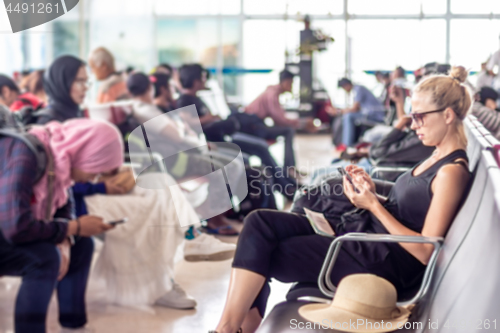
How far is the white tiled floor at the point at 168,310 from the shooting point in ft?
8.05

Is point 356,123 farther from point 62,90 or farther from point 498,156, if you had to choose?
point 498,156

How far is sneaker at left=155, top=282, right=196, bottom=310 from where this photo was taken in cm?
269

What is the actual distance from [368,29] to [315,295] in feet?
37.3

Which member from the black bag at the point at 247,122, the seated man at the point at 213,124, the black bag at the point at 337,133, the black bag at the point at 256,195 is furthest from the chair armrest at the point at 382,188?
the black bag at the point at 337,133

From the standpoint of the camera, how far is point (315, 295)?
72.1 inches

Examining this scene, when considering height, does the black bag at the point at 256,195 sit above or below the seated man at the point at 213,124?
below

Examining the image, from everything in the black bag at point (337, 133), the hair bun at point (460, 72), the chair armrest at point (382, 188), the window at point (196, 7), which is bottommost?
the black bag at point (337, 133)

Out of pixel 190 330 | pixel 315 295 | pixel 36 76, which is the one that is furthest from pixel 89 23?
pixel 315 295

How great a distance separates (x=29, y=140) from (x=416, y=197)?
129 cm

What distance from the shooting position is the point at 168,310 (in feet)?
8.78

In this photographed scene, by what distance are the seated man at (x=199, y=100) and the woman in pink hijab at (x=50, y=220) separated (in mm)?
2208

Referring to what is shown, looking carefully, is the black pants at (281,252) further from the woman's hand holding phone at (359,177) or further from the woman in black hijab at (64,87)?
the woman in black hijab at (64,87)

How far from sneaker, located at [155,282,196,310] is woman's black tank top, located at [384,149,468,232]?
3.77 feet

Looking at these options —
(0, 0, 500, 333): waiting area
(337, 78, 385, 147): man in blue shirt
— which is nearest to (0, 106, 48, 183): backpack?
(0, 0, 500, 333): waiting area
